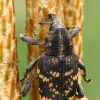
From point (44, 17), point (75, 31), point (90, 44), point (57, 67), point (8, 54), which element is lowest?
point (90, 44)

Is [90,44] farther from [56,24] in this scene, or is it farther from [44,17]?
[44,17]

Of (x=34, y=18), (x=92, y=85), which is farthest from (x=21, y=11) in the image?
(x=34, y=18)

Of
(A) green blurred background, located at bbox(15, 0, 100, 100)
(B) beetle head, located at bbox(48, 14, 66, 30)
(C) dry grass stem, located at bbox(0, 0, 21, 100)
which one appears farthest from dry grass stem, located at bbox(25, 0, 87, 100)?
(A) green blurred background, located at bbox(15, 0, 100, 100)

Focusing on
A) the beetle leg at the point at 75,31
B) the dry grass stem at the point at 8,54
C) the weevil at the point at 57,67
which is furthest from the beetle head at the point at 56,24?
the dry grass stem at the point at 8,54

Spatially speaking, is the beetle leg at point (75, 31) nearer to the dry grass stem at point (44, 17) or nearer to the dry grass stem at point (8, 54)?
the dry grass stem at point (44, 17)

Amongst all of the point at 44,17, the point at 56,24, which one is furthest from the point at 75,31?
the point at 44,17

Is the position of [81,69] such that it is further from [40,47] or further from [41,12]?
[41,12]
